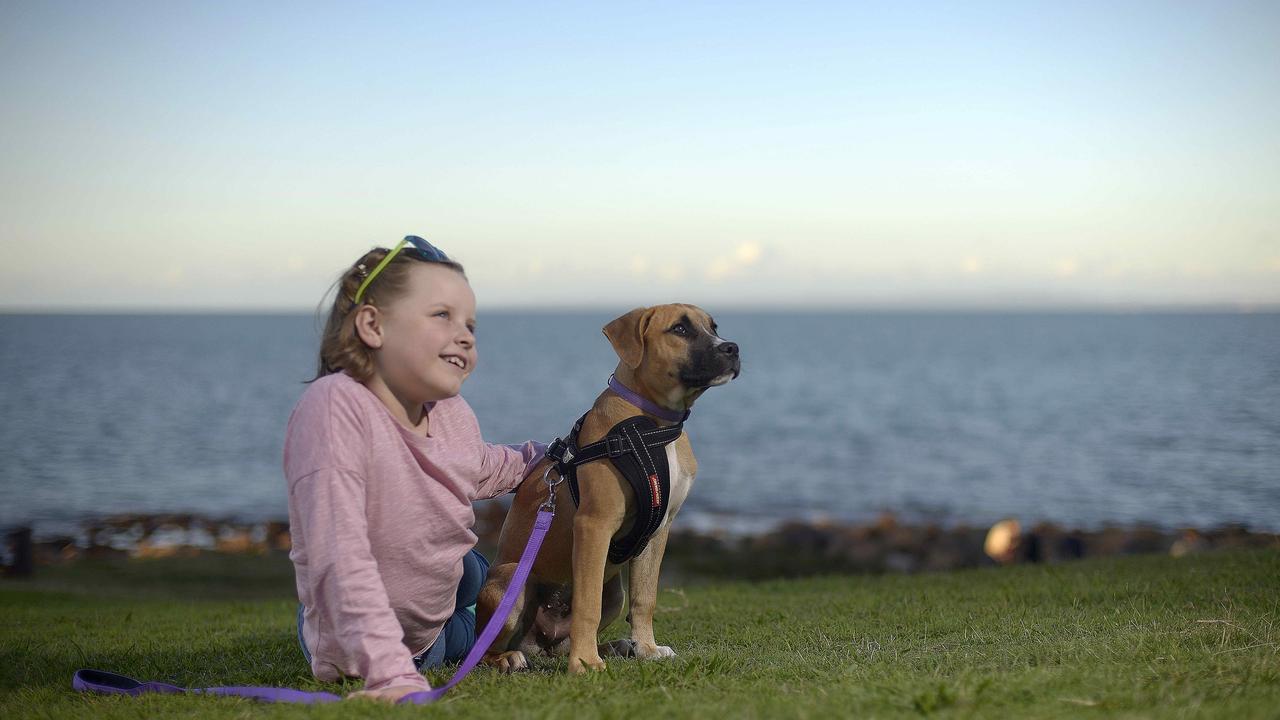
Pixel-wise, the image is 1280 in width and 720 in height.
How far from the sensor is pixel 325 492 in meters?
3.61

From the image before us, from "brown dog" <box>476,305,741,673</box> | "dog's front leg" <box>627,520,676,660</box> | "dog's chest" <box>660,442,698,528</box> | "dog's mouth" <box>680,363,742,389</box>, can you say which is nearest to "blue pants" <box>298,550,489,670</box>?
"brown dog" <box>476,305,741,673</box>

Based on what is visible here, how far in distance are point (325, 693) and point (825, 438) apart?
40101mm

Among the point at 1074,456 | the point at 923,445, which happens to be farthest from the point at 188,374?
the point at 1074,456

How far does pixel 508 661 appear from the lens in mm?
4453

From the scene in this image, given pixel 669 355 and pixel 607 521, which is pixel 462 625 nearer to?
pixel 607 521

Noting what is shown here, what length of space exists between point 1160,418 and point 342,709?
50020 mm

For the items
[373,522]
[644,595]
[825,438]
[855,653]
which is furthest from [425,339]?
[825,438]

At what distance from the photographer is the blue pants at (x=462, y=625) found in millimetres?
4426

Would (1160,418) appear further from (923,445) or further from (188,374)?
(188,374)

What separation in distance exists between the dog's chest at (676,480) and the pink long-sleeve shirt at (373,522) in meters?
0.89

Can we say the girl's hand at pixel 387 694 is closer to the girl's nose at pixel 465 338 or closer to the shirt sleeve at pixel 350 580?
the shirt sleeve at pixel 350 580

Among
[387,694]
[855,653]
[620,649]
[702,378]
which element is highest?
[702,378]

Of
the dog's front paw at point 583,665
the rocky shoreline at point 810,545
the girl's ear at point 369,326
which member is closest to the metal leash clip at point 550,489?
the dog's front paw at point 583,665

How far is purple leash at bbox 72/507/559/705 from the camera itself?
3.75 meters
